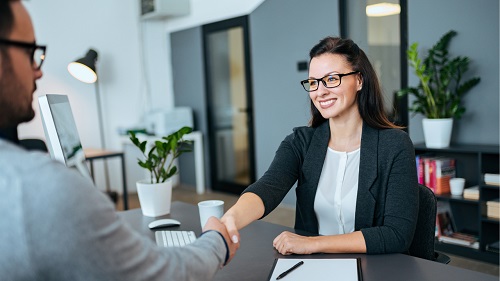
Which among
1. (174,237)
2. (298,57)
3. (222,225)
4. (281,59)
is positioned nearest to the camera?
(222,225)

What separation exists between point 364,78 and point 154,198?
94 centimetres

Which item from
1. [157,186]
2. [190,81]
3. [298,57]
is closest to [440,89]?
[298,57]

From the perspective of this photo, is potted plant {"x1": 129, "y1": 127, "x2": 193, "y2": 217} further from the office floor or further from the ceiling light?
the ceiling light

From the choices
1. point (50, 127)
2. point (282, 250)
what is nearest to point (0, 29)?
point (50, 127)

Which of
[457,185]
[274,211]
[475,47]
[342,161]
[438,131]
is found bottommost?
[274,211]

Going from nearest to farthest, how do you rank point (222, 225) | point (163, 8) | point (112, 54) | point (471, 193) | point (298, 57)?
point (222, 225) < point (471, 193) < point (298, 57) < point (163, 8) < point (112, 54)

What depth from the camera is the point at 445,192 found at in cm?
353

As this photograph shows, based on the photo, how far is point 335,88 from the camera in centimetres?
172

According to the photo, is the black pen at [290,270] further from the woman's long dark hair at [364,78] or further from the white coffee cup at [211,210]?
the woman's long dark hair at [364,78]

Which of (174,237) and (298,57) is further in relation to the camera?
(298,57)

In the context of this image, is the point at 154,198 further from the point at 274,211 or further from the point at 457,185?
the point at 274,211

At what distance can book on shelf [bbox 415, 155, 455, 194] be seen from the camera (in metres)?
3.50

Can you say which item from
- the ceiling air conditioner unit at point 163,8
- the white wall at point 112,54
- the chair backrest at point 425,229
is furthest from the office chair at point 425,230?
the ceiling air conditioner unit at point 163,8

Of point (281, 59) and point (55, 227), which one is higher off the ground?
point (281, 59)
